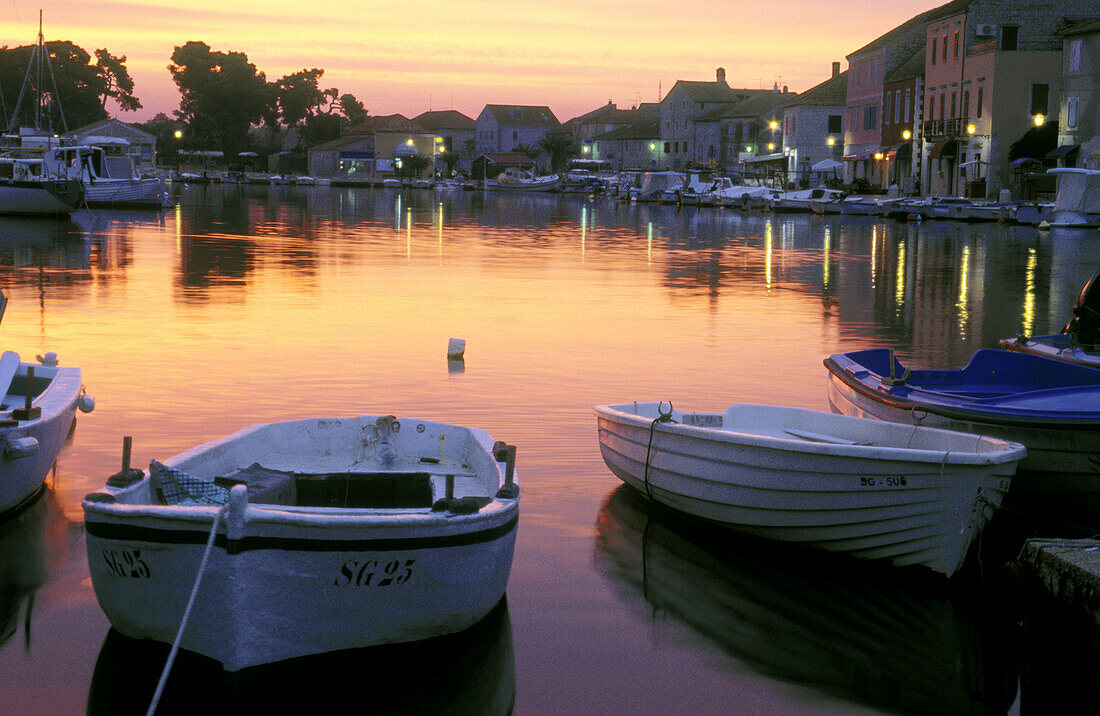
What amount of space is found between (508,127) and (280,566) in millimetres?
155904

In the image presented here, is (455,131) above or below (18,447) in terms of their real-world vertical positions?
above

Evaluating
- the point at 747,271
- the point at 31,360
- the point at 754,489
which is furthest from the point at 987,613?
the point at 747,271

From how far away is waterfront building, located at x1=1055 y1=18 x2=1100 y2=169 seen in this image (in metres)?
55.6

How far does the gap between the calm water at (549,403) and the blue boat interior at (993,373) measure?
7.12 ft

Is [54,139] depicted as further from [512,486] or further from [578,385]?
[512,486]

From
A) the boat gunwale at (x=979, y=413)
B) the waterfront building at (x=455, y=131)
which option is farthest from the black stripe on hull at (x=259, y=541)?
the waterfront building at (x=455, y=131)

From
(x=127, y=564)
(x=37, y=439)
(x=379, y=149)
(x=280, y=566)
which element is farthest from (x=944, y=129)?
(x=379, y=149)

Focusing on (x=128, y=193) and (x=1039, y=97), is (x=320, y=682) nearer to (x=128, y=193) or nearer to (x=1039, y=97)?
(x=128, y=193)

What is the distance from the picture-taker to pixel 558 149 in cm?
14712

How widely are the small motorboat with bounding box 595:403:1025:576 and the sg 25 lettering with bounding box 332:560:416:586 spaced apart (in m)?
3.03

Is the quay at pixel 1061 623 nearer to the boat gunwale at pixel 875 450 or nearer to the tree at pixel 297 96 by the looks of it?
the boat gunwale at pixel 875 450

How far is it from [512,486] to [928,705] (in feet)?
8.18

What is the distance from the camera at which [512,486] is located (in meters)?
7.04

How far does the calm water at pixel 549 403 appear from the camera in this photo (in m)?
6.82
